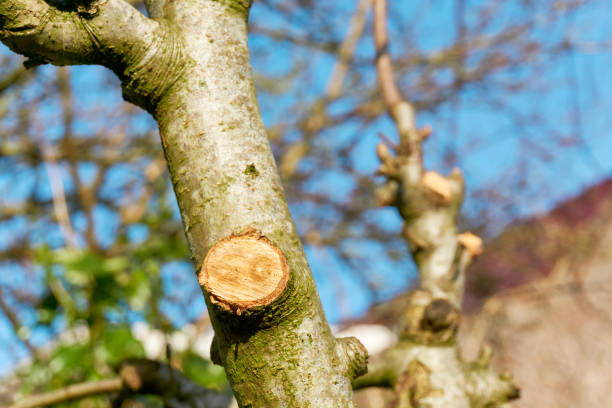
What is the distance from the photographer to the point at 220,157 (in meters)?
0.77

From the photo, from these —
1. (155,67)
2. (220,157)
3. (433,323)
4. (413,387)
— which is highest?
(155,67)

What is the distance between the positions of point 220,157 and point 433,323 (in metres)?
0.67

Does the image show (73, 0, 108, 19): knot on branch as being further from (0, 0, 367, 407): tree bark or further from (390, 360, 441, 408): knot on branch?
(390, 360, 441, 408): knot on branch

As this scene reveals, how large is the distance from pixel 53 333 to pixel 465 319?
2897 mm

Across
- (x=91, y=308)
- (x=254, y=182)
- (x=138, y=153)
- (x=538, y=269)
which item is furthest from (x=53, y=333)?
(x=538, y=269)

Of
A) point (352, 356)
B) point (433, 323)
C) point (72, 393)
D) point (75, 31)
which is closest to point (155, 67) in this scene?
point (75, 31)

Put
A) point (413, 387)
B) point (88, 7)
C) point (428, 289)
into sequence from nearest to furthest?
point (88, 7) → point (413, 387) → point (428, 289)

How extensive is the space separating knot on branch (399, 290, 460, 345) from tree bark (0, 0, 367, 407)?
1.45 ft

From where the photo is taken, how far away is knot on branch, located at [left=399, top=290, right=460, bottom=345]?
1.21 metres

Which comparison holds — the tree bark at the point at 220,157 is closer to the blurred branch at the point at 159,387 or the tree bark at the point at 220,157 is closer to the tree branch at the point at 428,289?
the tree branch at the point at 428,289

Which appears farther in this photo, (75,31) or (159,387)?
(159,387)

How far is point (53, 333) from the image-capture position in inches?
101

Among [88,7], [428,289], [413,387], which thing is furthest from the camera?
[428,289]

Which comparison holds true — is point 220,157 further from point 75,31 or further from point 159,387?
point 159,387
